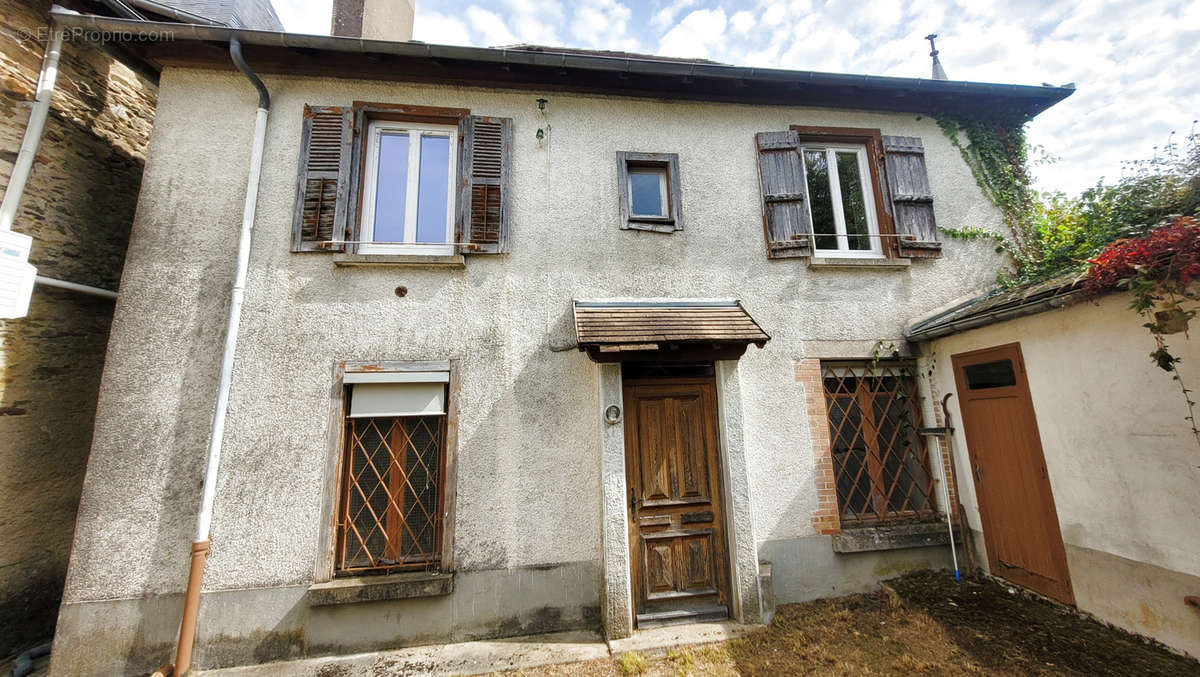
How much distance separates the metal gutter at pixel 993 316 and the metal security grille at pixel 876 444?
0.50 meters

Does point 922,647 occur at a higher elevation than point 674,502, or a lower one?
lower

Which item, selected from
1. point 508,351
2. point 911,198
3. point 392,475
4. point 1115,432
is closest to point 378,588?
point 392,475

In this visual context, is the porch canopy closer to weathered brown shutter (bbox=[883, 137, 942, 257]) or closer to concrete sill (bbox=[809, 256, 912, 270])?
concrete sill (bbox=[809, 256, 912, 270])

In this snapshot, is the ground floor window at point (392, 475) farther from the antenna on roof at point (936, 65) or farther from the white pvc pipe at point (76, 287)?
the antenna on roof at point (936, 65)

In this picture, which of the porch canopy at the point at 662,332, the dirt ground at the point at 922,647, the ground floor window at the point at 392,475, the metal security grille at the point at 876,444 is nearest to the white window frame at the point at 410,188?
the ground floor window at the point at 392,475

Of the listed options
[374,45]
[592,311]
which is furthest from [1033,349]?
[374,45]

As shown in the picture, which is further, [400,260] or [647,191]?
[647,191]

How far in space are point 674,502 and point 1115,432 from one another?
12.7 feet

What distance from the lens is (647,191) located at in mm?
5316

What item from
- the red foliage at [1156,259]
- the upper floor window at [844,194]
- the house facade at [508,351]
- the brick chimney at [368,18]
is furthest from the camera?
the brick chimney at [368,18]

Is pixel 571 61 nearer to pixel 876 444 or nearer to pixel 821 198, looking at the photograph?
pixel 821 198

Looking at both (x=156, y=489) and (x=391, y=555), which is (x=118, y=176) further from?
(x=391, y=555)

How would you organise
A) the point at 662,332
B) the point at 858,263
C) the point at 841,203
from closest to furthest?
the point at 662,332 < the point at 858,263 < the point at 841,203

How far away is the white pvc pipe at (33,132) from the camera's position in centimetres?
393
